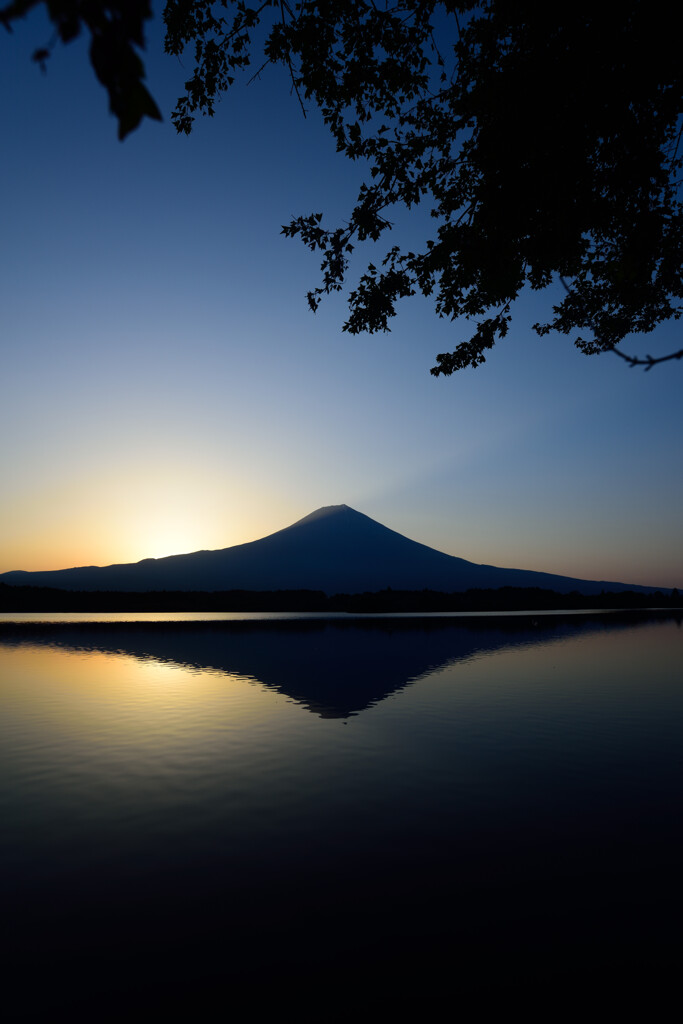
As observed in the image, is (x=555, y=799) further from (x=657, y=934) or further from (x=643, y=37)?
(x=643, y=37)

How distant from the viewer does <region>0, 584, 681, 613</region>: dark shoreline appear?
554 feet

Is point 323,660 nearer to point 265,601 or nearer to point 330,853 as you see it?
point 330,853

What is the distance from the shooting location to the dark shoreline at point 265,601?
169 metres

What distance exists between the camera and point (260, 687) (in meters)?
25.2

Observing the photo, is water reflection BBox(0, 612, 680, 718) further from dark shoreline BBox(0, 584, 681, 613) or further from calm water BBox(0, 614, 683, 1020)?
dark shoreline BBox(0, 584, 681, 613)

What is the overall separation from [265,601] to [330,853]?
593 ft

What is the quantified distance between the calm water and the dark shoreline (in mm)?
152433

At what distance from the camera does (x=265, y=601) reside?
7313 inches

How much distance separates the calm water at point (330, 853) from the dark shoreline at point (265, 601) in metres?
152

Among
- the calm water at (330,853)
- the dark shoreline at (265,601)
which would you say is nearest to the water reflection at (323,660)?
the calm water at (330,853)

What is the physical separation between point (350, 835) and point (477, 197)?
1151cm

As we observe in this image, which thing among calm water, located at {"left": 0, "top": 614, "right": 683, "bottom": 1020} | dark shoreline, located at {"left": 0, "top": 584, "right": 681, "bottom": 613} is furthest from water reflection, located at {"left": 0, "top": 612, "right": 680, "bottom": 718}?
dark shoreline, located at {"left": 0, "top": 584, "right": 681, "bottom": 613}

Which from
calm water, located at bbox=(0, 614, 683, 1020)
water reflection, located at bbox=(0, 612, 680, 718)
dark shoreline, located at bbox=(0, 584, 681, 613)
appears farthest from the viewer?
dark shoreline, located at bbox=(0, 584, 681, 613)

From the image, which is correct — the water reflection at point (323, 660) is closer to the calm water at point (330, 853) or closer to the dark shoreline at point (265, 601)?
the calm water at point (330, 853)
